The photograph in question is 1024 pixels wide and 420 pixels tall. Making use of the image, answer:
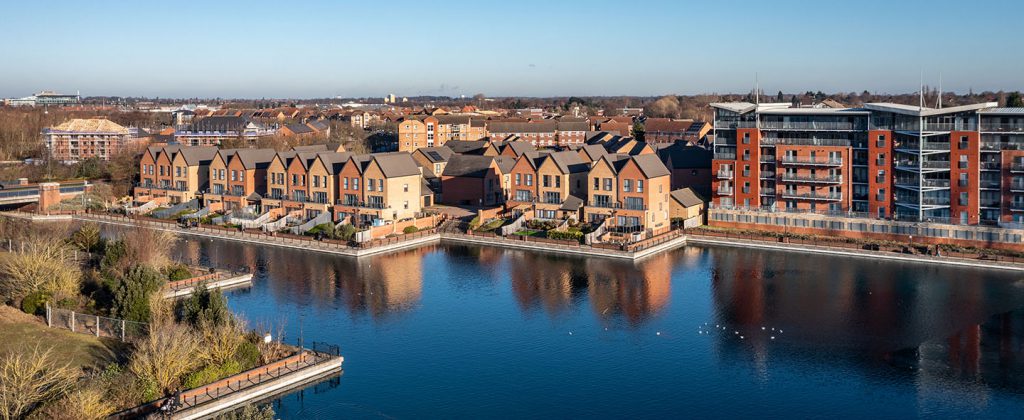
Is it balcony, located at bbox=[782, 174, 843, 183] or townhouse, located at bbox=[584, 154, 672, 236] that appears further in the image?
townhouse, located at bbox=[584, 154, 672, 236]

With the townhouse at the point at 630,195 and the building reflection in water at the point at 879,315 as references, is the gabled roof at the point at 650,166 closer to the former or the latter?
the townhouse at the point at 630,195

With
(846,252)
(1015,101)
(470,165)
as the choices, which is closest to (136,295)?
(846,252)

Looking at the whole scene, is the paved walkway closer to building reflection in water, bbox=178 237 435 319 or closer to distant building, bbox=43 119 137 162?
building reflection in water, bbox=178 237 435 319

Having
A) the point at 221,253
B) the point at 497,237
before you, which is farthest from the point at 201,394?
the point at 497,237

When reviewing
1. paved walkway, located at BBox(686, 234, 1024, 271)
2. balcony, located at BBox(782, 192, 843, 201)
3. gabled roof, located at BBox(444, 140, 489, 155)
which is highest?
gabled roof, located at BBox(444, 140, 489, 155)

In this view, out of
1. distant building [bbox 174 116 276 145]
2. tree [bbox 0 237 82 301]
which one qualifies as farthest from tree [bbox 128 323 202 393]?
distant building [bbox 174 116 276 145]

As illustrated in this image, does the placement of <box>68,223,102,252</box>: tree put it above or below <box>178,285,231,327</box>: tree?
above

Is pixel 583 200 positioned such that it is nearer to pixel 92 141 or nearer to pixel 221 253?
pixel 221 253

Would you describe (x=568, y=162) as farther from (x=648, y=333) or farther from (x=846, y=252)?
(x=648, y=333)
